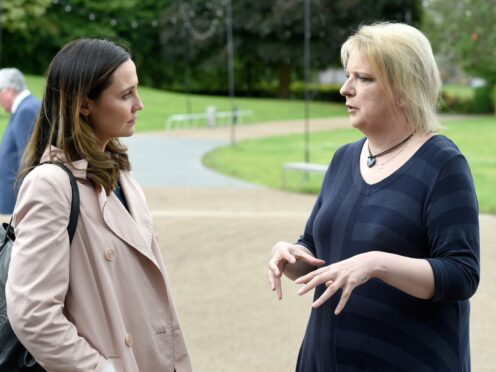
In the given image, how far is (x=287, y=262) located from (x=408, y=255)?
38cm

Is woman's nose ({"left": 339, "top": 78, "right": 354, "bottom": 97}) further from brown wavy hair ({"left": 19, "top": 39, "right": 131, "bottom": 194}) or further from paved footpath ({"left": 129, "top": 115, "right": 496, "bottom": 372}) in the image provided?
paved footpath ({"left": 129, "top": 115, "right": 496, "bottom": 372})

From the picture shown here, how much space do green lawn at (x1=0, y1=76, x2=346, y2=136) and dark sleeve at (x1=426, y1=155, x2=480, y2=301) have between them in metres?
25.8

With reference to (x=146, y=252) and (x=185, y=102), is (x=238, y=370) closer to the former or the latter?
(x=146, y=252)

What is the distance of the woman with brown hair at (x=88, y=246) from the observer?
76.8 inches

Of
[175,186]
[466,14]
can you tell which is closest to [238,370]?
[175,186]

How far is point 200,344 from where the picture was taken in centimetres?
528

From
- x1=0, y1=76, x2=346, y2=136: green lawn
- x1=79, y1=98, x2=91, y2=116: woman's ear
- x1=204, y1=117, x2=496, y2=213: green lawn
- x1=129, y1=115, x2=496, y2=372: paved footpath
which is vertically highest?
x1=79, y1=98, x2=91, y2=116: woman's ear

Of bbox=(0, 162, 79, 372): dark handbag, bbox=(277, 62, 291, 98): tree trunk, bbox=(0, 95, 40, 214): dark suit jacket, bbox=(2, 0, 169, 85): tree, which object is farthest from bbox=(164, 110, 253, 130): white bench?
bbox=(0, 162, 79, 372): dark handbag

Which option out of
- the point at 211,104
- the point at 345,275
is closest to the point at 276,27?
the point at 211,104

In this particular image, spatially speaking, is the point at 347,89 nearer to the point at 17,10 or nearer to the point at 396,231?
the point at 396,231

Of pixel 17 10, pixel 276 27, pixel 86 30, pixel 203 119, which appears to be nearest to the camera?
pixel 203 119

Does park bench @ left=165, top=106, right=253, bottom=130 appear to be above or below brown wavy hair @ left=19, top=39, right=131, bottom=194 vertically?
below

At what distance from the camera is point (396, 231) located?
2.15 meters

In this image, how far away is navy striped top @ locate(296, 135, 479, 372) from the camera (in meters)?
2.08
